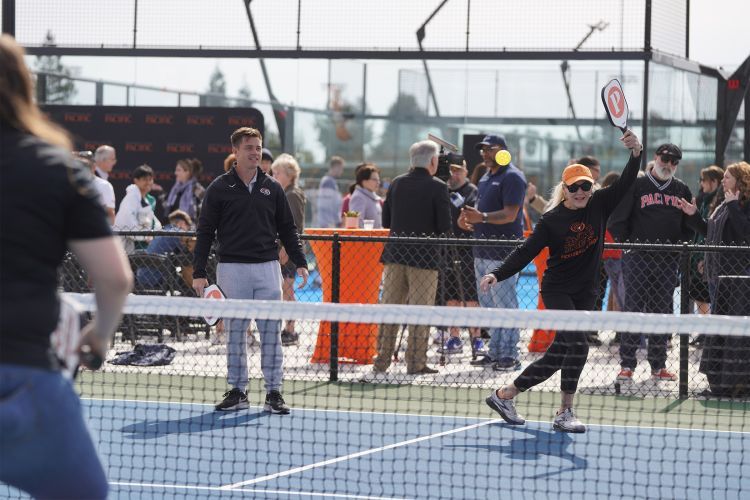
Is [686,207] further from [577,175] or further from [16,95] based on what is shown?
[16,95]

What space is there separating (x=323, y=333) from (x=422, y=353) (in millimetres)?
979

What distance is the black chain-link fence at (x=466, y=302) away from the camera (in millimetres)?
10562

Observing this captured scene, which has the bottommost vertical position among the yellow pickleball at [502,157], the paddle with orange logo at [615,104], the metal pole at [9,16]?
the yellow pickleball at [502,157]

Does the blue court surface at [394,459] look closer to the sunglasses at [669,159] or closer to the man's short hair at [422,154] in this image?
the man's short hair at [422,154]

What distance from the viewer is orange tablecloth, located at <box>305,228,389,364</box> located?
11766 millimetres

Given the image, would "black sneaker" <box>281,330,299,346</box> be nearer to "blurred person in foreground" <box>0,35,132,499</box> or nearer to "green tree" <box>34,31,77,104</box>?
"green tree" <box>34,31,77,104</box>

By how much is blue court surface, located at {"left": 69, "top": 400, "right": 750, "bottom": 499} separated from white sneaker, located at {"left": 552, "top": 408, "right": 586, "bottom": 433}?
50 mm

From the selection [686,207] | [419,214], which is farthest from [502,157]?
[686,207]

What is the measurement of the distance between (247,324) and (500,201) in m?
3.16

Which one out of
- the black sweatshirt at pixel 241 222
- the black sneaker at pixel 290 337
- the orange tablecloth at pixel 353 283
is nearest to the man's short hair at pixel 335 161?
the black sneaker at pixel 290 337

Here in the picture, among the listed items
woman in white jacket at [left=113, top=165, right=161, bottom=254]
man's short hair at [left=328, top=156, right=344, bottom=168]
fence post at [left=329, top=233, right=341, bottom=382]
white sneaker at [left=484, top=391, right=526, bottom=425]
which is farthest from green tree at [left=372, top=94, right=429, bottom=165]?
white sneaker at [left=484, top=391, right=526, bottom=425]

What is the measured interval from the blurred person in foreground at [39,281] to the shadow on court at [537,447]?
4.59m

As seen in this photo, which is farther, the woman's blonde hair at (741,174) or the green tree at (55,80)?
the green tree at (55,80)

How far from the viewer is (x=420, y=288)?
443 inches
